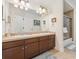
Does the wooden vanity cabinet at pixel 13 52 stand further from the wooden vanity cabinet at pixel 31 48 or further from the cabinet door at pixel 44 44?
the cabinet door at pixel 44 44

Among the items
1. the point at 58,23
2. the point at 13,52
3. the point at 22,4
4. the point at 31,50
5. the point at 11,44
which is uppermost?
the point at 22,4

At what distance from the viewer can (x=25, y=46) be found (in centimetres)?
264

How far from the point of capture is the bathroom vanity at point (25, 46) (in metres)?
2.08

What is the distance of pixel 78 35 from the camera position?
735 millimetres

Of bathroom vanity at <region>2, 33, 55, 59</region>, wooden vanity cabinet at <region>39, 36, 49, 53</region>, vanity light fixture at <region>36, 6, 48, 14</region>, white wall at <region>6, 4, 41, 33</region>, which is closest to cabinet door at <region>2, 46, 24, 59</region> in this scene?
bathroom vanity at <region>2, 33, 55, 59</region>

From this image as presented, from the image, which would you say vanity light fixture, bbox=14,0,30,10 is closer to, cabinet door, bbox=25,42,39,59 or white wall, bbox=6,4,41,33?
white wall, bbox=6,4,41,33

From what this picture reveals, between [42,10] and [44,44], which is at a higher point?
[42,10]

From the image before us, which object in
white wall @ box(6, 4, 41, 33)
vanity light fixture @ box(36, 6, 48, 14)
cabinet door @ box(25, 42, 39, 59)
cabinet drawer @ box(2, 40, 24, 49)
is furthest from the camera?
vanity light fixture @ box(36, 6, 48, 14)

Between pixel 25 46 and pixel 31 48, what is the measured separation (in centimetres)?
33

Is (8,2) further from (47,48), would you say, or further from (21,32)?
(47,48)

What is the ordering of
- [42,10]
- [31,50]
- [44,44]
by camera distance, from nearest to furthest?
1. [31,50]
2. [44,44]
3. [42,10]

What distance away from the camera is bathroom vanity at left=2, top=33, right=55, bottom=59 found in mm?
2080

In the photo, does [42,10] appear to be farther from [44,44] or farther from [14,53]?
[14,53]

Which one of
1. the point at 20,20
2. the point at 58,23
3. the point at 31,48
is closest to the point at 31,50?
the point at 31,48
